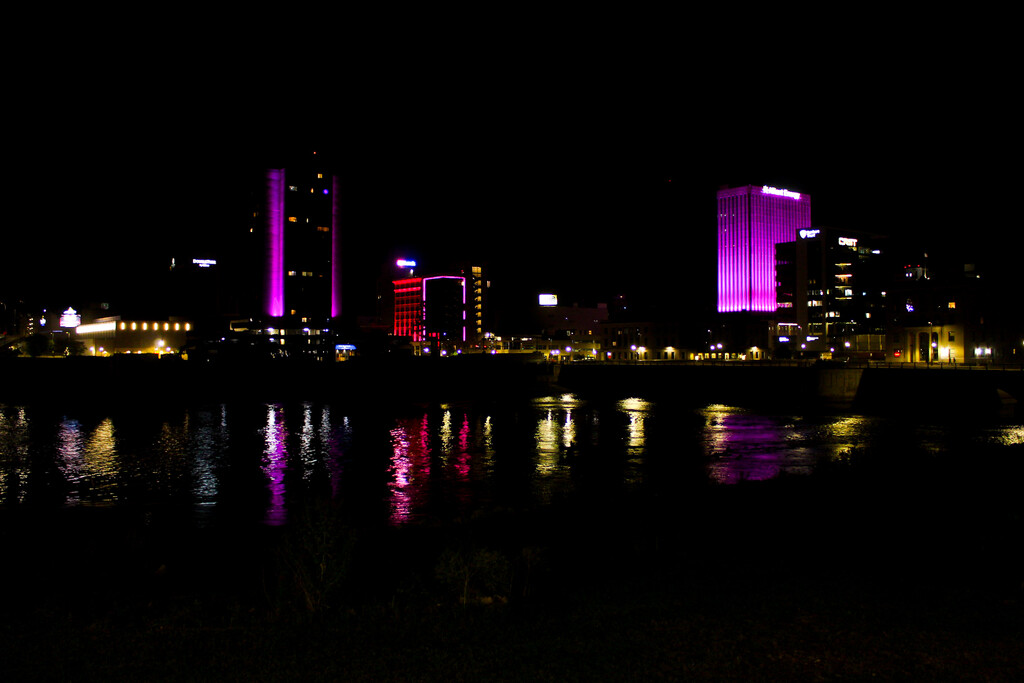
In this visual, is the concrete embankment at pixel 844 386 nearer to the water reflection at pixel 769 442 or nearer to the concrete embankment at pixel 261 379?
the water reflection at pixel 769 442

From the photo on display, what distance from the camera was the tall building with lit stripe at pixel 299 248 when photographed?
585 ft

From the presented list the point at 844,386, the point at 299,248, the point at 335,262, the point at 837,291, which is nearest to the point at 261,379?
the point at 844,386

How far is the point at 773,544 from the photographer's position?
13.6 metres

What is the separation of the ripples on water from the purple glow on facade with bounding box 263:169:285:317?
112 meters

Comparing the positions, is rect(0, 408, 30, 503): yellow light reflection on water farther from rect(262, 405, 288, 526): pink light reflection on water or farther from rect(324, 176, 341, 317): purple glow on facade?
rect(324, 176, 341, 317): purple glow on facade

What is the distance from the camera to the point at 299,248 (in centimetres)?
18075

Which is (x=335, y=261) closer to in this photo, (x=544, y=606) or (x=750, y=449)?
(x=750, y=449)

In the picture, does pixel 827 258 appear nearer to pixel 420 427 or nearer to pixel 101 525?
pixel 420 427

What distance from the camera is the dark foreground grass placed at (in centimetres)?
774

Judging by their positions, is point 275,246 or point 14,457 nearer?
point 14,457

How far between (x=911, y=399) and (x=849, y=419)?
1156cm

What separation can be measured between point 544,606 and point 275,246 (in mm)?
180793

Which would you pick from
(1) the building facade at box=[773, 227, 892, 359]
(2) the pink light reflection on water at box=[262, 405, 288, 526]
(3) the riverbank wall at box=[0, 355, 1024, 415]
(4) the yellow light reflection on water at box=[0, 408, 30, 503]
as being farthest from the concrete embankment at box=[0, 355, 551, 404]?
(1) the building facade at box=[773, 227, 892, 359]

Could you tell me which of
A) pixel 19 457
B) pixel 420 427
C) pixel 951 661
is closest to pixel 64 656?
pixel 951 661
